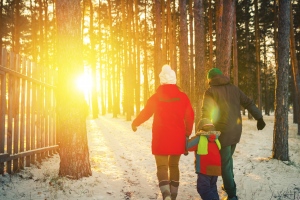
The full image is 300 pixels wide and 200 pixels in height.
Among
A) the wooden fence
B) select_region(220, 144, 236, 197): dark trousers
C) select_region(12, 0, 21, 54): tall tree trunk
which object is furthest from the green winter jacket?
select_region(12, 0, 21, 54): tall tree trunk

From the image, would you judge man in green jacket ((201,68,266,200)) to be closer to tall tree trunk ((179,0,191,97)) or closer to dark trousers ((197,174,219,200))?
dark trousers ((197,174,219,200))

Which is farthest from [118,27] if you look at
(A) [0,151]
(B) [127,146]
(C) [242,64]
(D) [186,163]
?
(A) [0,151]

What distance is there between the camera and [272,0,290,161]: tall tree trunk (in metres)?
7.16

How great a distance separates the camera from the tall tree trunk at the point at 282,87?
7.16 meters

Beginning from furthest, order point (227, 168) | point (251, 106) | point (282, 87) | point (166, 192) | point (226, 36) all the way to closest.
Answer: point (282, 87)
point (226, 36)
point (251, 106)
point (227, 168)
point (166, 192)

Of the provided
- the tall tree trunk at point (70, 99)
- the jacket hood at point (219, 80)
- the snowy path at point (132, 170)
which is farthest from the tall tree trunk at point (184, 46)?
the jacket hood at point (219, 80)

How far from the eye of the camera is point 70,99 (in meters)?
4.79

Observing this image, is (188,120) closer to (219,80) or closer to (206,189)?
(219,80)

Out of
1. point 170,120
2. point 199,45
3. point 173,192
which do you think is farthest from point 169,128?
point 199,45

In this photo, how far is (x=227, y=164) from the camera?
378 cm

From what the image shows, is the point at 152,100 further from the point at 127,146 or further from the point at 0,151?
the point at 127,146

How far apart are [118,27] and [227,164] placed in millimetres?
22834

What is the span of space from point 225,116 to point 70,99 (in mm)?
3053

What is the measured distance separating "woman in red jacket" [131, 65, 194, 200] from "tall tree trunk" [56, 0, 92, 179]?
1.63m
